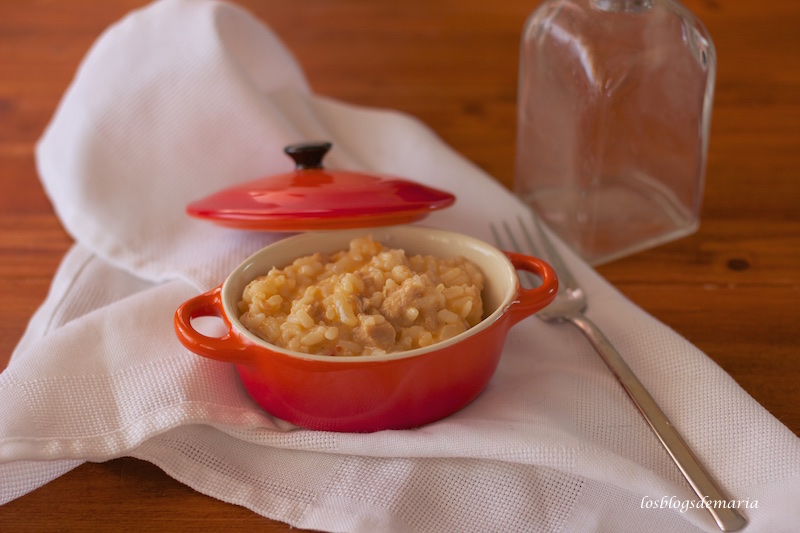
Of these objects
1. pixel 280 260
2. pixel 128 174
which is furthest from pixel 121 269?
pixel 280 260

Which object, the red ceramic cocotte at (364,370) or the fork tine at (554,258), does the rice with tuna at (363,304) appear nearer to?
the red ceramic cocotte at (364,370)

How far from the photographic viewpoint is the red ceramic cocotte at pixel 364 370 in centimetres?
102

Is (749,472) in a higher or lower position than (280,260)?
lower

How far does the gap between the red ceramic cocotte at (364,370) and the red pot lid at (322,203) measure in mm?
99

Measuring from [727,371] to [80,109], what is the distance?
121 cm

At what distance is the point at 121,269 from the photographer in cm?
145

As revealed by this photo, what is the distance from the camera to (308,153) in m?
1.39

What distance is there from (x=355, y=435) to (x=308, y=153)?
518 millimetres

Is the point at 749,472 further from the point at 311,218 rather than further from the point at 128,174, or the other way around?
the point at 128,174

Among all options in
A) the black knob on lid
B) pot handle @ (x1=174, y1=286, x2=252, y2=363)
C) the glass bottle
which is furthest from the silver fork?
pot handle @ (x1=174, y1=286, x2=252, y2=363)

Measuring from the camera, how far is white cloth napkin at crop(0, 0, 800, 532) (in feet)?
3.24

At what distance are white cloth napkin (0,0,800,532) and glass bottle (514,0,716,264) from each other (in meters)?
0.12

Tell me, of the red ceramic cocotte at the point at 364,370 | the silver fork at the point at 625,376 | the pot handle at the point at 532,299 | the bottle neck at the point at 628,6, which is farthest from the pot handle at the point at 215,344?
the bottle neck at the point at 628,6

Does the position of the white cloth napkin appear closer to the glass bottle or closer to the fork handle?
the fork handle
